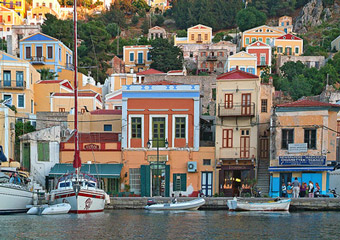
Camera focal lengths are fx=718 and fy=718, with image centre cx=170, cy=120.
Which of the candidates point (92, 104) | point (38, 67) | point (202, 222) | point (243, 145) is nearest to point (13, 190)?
point (202, 222)

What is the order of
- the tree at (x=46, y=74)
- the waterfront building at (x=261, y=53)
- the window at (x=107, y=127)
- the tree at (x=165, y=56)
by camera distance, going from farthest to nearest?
the tree at (x=165, y=56), the waterfront building at (x=261, y=53), the tree at (x=46, y=74), the window at (x=107, y=127)

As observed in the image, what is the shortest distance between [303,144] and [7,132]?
22.4m

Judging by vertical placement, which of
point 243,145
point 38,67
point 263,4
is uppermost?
point 263,4

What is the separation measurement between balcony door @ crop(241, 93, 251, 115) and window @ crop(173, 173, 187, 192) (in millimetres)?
6428

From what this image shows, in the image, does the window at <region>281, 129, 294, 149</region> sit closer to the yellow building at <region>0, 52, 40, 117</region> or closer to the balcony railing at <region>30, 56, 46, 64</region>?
the yellow building at <region>0, 52, 40, 117</region>

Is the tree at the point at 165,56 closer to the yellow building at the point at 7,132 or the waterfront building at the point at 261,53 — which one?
the waterfront building at the point at 261,53

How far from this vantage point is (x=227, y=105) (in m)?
53.8

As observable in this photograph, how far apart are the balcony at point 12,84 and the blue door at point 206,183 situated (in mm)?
22868

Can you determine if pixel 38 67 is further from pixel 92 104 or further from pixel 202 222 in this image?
pixel 202 222

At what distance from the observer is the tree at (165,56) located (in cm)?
10288

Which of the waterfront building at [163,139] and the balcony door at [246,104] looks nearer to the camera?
the waterfront building at [163,139]

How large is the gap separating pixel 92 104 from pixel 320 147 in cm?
2650

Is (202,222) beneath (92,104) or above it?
beneath

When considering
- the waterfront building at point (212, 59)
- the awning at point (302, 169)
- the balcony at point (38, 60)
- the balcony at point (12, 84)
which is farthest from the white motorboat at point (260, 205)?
the waterfront building at point (212, 59)
